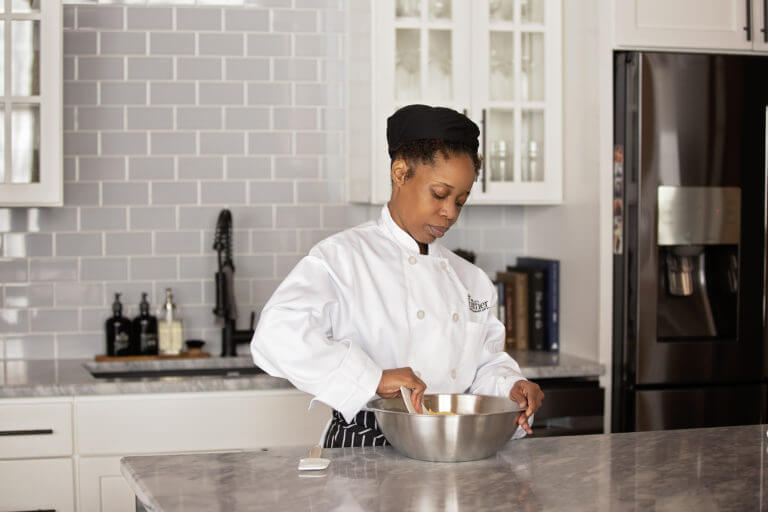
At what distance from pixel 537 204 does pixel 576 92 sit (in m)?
0.43

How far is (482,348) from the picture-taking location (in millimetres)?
2070

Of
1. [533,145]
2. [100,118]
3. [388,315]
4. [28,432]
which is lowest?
[28,432]

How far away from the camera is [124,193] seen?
3373 millimetres

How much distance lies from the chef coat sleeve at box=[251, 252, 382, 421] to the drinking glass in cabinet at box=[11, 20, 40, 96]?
1626mm

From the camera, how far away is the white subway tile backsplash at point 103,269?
3350 millimetres

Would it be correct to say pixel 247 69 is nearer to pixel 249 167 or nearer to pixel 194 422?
pixel 249 167

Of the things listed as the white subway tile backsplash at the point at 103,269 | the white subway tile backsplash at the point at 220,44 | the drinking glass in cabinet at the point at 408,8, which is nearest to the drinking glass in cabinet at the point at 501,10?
the drinking glass in cabinet at the point at 408,8

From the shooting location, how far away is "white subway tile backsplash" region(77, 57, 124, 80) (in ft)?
11.0

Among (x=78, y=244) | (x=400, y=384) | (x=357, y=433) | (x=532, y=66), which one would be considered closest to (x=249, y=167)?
(x=78, y=244)

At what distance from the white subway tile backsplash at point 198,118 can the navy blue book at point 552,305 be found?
4.48ft

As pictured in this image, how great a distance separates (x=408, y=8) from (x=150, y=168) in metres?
1.12

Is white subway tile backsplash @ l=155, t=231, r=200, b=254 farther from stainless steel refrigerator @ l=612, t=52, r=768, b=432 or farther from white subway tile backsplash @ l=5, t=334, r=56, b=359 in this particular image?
stainless steel refrigerator @ l=612, t=52, r=768, b=432

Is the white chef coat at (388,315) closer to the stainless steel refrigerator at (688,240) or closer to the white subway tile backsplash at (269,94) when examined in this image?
the stainless steel refrigerator at (688,240)

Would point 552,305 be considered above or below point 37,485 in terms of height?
above
